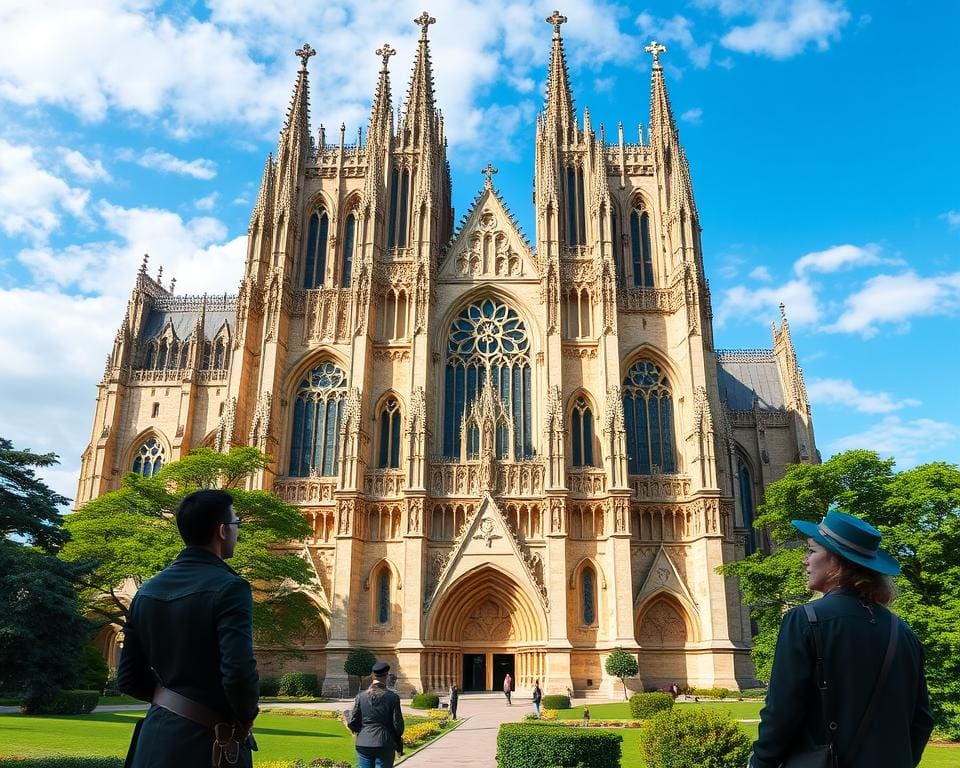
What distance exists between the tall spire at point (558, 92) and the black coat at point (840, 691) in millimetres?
48443

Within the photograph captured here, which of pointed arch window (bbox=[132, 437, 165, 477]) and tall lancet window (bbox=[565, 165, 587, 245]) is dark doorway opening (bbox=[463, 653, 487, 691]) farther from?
tall lancet window (bbox=[565, 165, 587, 245])

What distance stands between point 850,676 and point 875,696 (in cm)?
16

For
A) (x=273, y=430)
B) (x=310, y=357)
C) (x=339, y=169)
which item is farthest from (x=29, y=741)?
(x=339, y=169)

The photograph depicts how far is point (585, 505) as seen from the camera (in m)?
40.3

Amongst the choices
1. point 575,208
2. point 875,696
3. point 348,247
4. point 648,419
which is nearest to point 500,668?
point 648,419

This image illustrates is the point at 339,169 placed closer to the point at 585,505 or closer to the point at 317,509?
the point at 317,509

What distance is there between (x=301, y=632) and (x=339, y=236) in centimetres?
2273

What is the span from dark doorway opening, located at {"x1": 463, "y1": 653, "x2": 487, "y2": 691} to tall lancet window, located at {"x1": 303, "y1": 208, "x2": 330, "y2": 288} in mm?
22809

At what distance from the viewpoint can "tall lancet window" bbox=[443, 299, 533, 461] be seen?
41.9 metres

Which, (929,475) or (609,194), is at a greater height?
(609,194)

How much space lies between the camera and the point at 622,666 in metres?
35.3

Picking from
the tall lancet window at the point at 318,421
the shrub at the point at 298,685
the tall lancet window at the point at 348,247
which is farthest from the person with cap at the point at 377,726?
the tall lancet window at the point at 348,247

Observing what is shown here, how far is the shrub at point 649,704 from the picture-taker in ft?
78.8

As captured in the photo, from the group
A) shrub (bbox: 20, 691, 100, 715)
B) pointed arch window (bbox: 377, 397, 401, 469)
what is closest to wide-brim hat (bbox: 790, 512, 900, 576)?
shrub (bbox: 20, 691, 100, 715)
